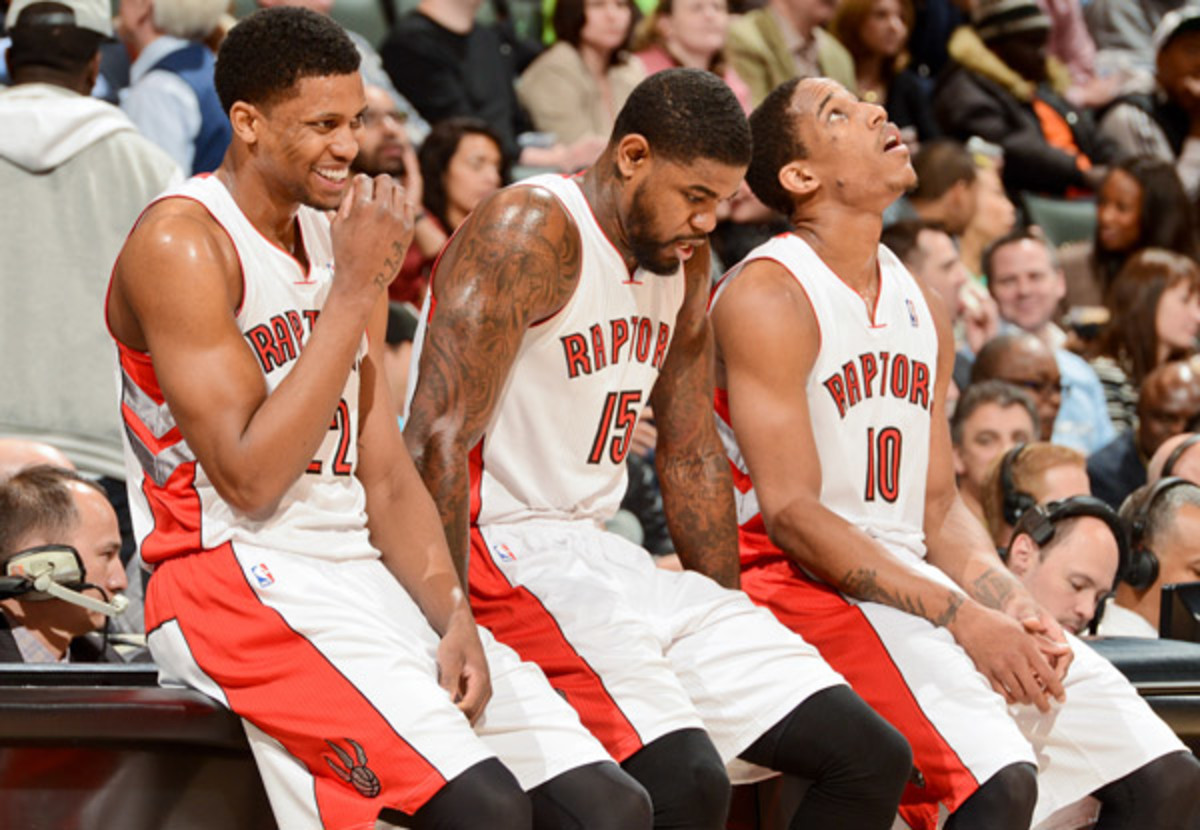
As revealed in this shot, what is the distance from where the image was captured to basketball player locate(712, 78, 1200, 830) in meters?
3.54

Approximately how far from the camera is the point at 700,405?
3803mm

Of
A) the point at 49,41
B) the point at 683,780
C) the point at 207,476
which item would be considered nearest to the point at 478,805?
the point at 683,780

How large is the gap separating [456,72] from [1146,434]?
3.21 m

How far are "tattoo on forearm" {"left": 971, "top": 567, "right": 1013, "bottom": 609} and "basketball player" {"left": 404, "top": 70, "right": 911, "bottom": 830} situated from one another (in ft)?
2.02

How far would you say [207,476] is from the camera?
296 cm

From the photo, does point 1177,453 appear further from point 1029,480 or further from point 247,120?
point 247,120

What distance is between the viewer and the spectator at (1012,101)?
9.12 m

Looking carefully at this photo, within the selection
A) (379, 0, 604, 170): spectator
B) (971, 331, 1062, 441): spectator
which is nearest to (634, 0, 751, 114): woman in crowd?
(379, 0, 604, 170): spectator

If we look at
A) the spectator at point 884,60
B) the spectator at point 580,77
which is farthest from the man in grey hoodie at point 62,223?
the spectator at point 884,60

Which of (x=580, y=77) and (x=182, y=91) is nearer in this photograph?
(x=182, y=91)

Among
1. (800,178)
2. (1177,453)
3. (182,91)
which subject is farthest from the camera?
(182,91)

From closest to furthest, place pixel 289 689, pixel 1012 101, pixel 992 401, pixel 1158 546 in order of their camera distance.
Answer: pixel 289 689 → pixel 1158 546 → pixel 992 401 → pixel 1012 101

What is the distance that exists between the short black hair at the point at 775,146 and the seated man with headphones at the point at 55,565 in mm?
1649

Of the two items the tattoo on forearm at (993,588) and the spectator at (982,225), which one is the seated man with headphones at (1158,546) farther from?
the spectator at (982,225)
